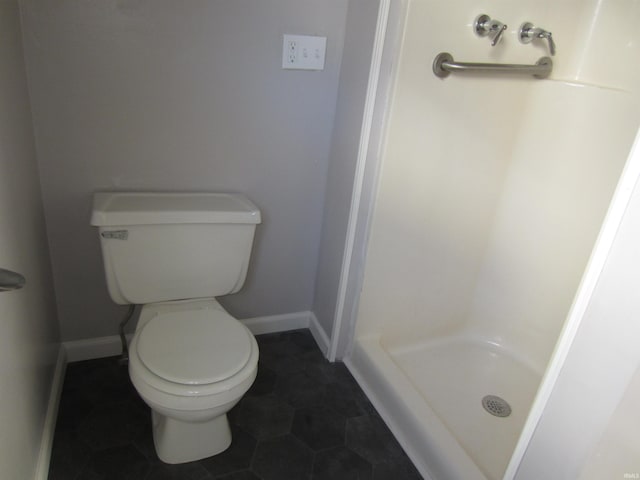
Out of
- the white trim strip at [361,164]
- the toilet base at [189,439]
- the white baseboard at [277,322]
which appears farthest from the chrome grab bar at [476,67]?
the toilet base at [189,439]

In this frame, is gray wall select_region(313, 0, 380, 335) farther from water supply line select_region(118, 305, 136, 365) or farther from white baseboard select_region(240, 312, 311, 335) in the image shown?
water supply line select_region(118, 305, 136, 365)

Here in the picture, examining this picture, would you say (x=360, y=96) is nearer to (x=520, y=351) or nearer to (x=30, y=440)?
(x=520, y=351)

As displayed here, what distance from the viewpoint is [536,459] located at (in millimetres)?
862

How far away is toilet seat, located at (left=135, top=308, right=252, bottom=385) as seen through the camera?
1.19 meters

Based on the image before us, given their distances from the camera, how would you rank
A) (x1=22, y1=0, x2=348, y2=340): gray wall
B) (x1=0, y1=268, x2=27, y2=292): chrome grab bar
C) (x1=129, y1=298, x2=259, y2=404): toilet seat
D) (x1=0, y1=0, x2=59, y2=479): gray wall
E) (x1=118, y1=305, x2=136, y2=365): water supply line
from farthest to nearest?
(x1=118, y1=305, x2=136, y2=365): water supply line
(x1=22, y1=0, x2=348, y2=340): gray wall
(x1=129, y1=298, x2=259, y2=404): toilet seat
(x1=0, y1=0, x2=59, y2=479): gray wall
(x1=0, y1=268, x2=27, y2=292): chrome grab bar

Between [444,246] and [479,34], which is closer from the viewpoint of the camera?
[479,34]

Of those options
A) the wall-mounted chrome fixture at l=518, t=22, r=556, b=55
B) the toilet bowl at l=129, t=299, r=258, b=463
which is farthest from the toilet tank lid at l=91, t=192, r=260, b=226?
the wall-mounted chrome fixture at l=518, t=22, r=556, b=55

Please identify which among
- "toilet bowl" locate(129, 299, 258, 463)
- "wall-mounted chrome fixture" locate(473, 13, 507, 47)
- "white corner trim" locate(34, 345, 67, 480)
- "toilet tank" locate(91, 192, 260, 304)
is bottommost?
"white corner trim" locate(34, 345, 67, 480)

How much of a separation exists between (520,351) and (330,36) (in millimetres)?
1527

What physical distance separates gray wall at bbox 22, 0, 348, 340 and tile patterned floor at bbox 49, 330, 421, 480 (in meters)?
0.31

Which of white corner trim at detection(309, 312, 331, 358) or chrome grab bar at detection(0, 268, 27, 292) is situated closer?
chrome grab bar at detection(0, 268, 27, 292)

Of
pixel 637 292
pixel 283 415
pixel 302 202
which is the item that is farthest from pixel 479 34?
pixel 283 415

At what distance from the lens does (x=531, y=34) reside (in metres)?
1.44

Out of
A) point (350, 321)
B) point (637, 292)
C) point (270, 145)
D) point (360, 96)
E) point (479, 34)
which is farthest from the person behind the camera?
point (350, 321)
